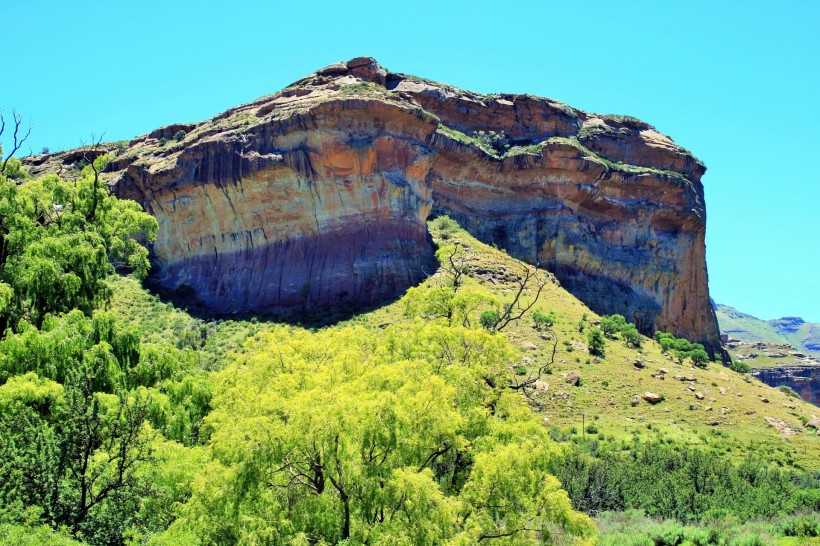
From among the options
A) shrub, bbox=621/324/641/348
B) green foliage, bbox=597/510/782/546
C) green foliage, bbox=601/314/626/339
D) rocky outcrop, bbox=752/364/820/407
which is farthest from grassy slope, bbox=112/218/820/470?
rocky outcrop, bbox=752/364/820/407

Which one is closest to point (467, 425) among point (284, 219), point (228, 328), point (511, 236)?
point (228, 328)

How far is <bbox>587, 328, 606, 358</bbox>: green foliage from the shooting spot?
53969mm

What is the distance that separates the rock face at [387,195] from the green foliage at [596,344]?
12204 mm

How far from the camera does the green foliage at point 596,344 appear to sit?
53969mm

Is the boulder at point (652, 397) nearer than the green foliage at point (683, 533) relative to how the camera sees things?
No

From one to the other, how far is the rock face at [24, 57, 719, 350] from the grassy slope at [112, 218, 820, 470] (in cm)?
456

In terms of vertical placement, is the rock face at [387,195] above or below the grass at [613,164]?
below

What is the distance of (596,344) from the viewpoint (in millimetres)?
54406

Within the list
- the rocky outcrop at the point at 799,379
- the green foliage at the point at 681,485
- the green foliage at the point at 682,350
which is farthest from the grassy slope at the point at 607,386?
the rocky outcrop at the point at 799,379

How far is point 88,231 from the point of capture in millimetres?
24719

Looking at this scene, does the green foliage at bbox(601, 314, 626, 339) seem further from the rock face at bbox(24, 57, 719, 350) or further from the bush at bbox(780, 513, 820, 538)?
the bush at bbox(780, 513, 820, 538)

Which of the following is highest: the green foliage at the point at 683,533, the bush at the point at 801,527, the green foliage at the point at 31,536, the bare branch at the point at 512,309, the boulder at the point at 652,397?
the bare branch at the point at 512,309

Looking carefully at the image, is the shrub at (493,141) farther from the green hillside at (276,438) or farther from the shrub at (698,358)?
the green hillside at (276,438)

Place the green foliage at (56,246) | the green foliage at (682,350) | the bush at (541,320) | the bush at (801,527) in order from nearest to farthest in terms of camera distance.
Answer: the green foliage at (56,246) → the bush at (801,527) → the bush at (541,320) → the green foliage at (682,350)
